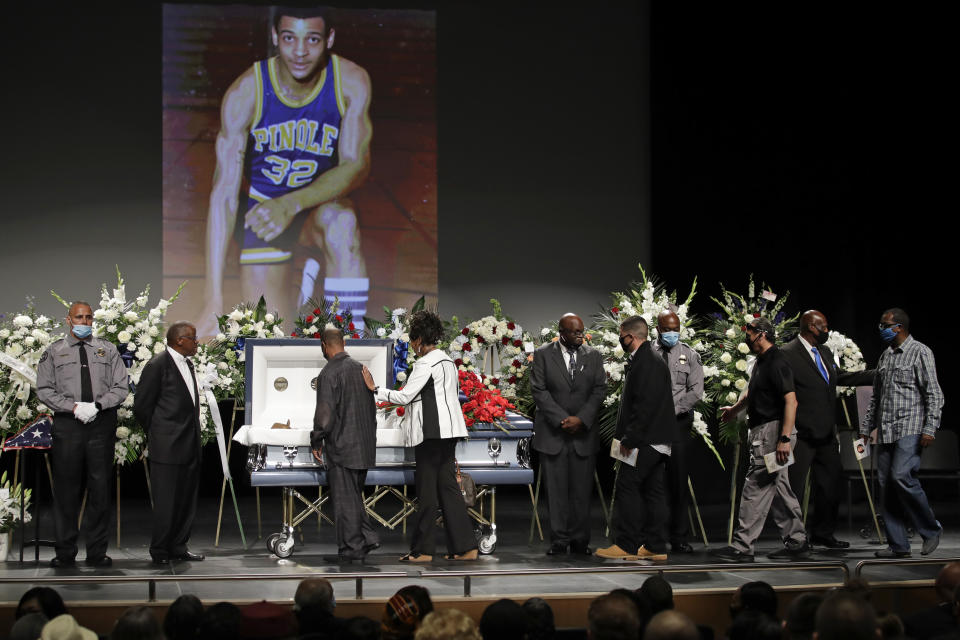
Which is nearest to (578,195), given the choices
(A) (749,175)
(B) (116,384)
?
(A) (749,175)

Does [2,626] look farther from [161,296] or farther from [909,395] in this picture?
[161,296]

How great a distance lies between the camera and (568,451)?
6.65 meters

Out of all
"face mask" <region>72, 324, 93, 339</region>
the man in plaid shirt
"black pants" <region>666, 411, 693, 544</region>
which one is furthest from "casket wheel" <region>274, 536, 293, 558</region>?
the man in plaid shirt

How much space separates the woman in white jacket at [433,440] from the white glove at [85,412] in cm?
166

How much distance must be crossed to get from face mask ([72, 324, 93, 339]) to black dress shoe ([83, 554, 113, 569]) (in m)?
1.31

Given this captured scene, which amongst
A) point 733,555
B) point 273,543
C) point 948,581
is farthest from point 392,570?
point 948,581

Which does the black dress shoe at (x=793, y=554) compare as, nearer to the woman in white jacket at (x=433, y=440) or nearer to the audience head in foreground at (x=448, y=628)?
the woman in white jacket at (x=433, y=440)

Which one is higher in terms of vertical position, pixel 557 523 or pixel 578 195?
pixel 578 195

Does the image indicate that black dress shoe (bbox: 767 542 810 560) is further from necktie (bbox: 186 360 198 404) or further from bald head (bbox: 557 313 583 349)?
necktie (bbox: 186 360 198 404)

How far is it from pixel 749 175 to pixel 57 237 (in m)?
6.66

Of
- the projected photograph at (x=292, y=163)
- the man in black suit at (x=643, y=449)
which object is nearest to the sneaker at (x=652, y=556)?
the man in black suit at (x=643, y=449)

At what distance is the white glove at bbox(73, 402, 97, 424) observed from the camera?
6203 mm

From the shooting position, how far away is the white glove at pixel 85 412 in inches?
244

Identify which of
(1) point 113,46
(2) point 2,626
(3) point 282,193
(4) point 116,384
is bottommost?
(2) point 2,626
